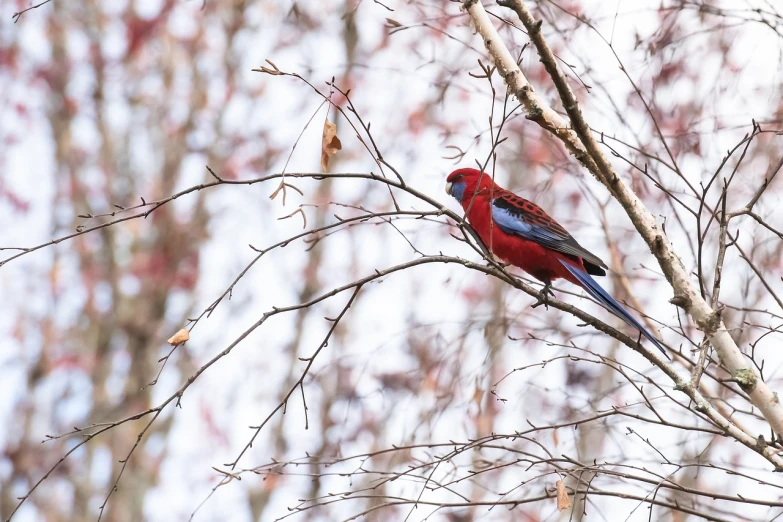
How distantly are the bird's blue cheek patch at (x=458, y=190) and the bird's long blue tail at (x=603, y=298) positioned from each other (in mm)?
1257

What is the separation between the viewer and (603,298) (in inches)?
137

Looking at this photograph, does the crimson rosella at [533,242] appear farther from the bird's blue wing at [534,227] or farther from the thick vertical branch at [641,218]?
the thick vertical branch at [641,218]

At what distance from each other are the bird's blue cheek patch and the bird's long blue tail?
126 centimetres

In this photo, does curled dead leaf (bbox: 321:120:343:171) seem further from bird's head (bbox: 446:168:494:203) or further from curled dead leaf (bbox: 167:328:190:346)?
bird's head (bbox: 446:168:494:203)

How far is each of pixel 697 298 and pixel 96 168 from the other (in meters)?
6.69

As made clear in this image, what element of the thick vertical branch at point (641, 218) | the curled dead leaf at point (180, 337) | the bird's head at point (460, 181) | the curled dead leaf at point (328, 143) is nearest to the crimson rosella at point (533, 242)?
the bird's head at point (460, 181)

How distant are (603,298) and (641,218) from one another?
872mm

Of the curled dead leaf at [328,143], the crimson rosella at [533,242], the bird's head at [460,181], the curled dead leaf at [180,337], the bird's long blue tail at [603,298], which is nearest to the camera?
the curled dead leaf at [180,337]

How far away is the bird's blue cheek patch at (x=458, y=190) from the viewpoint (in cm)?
511

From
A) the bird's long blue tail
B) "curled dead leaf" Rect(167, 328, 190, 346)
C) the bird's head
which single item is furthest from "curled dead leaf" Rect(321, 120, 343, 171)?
the bird's head

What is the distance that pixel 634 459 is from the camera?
323 cm

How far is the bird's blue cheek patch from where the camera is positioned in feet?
16.8

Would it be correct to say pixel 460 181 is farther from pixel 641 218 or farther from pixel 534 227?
pixel 641 218

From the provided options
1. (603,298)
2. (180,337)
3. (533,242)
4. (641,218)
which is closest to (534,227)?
(533,242)
